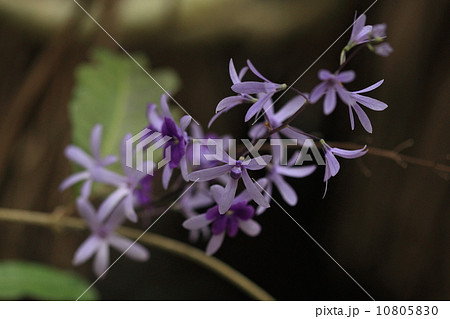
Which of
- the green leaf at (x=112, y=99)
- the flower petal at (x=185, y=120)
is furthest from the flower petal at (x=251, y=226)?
the green leaf at (x=112, y=99)

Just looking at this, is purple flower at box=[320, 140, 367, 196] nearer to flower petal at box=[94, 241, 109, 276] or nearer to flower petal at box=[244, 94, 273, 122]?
flower petal at box=[244, 94, 273, 122]

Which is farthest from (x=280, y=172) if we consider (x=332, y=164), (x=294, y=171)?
(x=332, y=164)

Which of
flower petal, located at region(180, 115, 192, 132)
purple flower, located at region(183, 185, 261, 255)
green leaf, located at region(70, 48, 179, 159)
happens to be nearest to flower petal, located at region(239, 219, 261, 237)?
purple flower, located at region(183, 185, 261, 255)

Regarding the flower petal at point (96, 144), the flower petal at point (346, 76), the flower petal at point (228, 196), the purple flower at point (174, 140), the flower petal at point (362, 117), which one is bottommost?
the flower petal at point (228, 196)

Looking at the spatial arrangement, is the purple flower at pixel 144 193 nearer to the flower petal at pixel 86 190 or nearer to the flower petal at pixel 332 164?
the flower petal at pixel 86 190

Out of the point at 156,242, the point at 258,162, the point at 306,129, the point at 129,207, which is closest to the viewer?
the point at 258,162

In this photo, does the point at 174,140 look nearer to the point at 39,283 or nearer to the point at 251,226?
the point at 251,226
